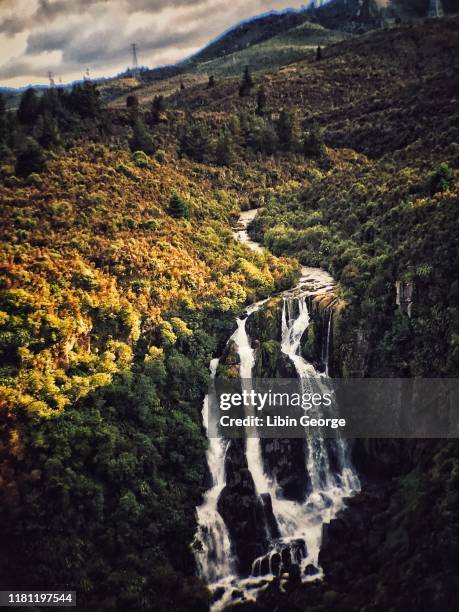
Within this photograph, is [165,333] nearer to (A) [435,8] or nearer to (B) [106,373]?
(B) [106,373]

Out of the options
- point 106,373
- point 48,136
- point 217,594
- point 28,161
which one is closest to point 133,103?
point 48,136

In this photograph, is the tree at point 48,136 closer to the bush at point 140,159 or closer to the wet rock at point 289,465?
the bush at point 140,159

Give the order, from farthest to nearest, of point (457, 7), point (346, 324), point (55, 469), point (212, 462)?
1. point (457, 7)
2. point (346, 324)
3. point (212, 462)
4. point (55, 469)

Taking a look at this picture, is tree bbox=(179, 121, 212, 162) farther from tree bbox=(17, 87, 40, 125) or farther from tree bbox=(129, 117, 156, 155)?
tree bbox=(17, 87, 40, 125)

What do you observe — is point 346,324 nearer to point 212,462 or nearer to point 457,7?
point 212,462

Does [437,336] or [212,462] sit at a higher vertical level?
[437,336]

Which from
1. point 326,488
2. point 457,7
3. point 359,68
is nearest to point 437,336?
point 326,488
